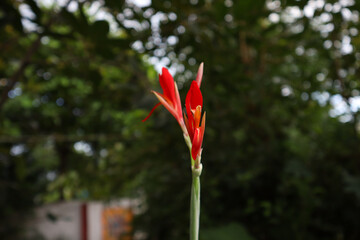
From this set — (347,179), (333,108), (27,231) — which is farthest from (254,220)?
(27,231)

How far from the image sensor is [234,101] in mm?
786

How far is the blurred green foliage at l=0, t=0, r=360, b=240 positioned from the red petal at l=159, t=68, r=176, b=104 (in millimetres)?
427

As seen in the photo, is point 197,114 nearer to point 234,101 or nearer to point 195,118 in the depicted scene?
point 195,118

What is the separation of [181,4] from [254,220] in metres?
0.57

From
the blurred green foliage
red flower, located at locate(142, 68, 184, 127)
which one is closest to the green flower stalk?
red flower, located at locate(142, 68, 184, 127)

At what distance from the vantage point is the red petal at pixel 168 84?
0.61 feet

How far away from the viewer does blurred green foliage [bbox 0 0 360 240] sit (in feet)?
2.14

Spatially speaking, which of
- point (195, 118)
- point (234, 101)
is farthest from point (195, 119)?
point (234, 101)

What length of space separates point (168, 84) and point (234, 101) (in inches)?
24.3

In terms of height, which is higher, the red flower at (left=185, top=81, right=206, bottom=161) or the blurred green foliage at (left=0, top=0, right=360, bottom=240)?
the blurred green foliage at (left=0, top=0, right=360, bottom=240)

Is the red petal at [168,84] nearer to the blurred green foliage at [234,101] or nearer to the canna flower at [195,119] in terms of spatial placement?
the canna flower at [195,119]

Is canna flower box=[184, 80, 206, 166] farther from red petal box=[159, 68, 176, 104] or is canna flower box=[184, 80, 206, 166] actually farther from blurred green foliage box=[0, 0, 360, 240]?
blurred green foliage box=[0, 0, 360, 240]

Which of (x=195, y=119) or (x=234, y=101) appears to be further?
(x=234, y=101)

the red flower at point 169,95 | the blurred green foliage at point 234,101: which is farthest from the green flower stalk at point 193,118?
the blurred green foliage at point 234,101
